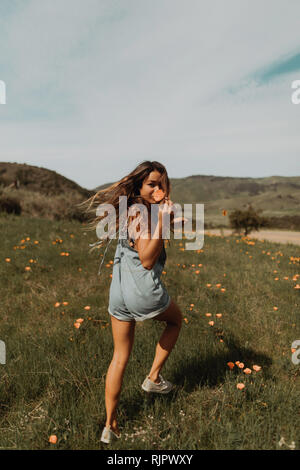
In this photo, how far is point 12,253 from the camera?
268 inches

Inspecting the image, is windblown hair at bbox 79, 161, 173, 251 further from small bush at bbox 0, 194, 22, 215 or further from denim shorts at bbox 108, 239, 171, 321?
small bush at bbox 0, 194, 22, 215

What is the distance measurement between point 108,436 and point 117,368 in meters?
0.45

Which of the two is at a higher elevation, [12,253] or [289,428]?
[12,253]

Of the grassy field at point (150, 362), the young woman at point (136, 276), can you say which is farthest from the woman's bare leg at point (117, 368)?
the grassy field at point (150, 362)

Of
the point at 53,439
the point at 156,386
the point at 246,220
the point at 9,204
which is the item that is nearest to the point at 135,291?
the point at 156,386

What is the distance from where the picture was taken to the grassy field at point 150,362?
2141 mm

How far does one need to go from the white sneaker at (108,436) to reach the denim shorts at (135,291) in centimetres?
77

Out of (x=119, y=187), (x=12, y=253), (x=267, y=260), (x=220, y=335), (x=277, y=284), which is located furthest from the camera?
(x=267, y=260)

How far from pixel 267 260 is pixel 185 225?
19.8 feet

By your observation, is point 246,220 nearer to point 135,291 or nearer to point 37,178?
point 37,178

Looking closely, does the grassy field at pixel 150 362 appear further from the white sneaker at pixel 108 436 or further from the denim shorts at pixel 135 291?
the denim shorts at pixel 135 291

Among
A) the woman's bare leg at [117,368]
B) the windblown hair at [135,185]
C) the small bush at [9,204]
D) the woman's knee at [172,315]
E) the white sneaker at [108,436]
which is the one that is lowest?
the white sneaker at [108,436]
